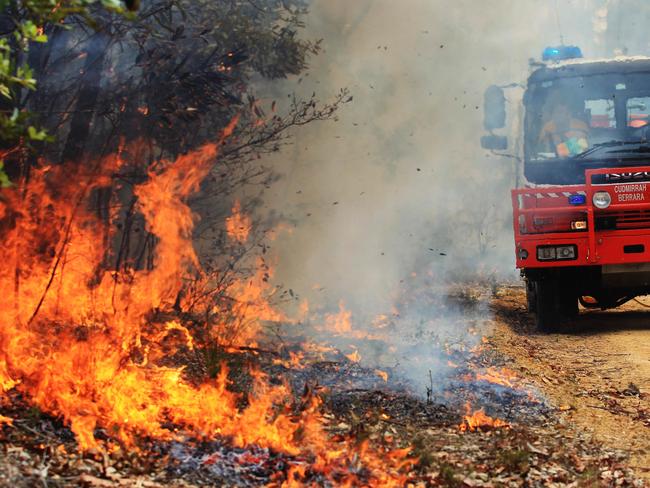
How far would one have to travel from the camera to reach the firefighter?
30.0ft

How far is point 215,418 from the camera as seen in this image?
15.8 feet

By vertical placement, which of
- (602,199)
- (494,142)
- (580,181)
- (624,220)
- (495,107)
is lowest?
Result: (624,220)

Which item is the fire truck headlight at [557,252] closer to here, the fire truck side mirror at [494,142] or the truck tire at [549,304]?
the truck tire at [549,304]

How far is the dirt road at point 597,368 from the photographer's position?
17.7 feet

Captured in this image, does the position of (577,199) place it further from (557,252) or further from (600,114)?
(600,114)

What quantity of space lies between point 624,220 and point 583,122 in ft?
4.76

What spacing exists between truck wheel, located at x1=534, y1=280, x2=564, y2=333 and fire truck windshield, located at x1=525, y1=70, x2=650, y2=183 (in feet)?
4.50

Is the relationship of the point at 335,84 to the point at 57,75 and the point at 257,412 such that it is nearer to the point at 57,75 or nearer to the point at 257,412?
the point at 57,75

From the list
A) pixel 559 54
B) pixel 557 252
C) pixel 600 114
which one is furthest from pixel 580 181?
pixel 559 54

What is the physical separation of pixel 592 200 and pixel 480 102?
10550mm

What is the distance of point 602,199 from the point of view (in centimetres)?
855

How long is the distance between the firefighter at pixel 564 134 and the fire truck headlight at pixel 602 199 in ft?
2.69

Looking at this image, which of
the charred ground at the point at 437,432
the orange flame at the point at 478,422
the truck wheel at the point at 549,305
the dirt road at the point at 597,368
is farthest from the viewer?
the truck wheel at the point at 549,305

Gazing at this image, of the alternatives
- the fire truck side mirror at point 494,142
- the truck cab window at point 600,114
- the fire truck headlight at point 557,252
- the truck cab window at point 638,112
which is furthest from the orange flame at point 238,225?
the truck cab window at point 638,112
